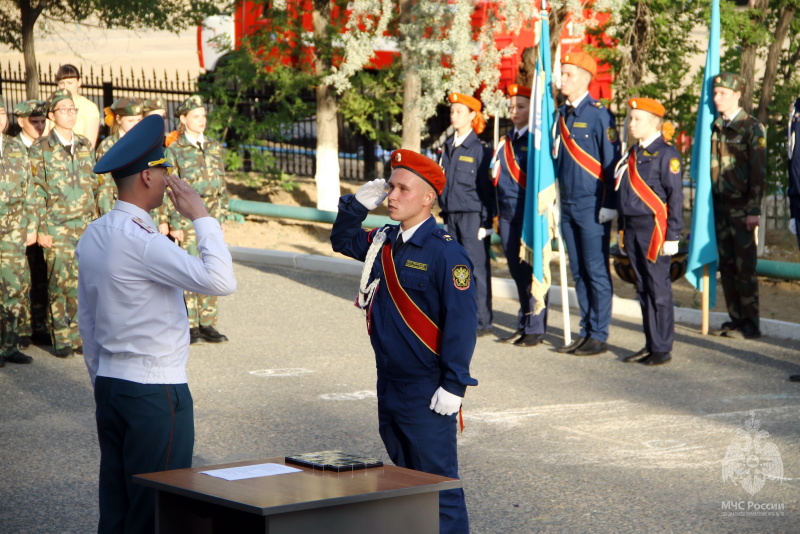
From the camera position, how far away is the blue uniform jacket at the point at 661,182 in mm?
8930

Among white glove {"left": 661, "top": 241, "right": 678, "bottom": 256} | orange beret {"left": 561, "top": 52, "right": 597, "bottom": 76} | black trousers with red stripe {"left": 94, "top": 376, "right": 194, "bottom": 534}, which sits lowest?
black trousers with red stripe {"left": 94, "top": 376, "right": 194, "bottom": 534}

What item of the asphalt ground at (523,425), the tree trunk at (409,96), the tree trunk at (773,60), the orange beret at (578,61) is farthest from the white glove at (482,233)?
the tree trunk at (773,60)

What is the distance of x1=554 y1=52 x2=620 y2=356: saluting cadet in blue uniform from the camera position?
30.6 feet

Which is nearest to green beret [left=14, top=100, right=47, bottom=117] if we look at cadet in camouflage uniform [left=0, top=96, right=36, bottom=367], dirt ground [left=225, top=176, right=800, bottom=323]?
cadet in camouflage uniform [left=0, top=96, right=36, bottom=367]

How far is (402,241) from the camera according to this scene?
4.71 meters

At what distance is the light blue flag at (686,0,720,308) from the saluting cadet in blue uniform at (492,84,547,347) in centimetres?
149

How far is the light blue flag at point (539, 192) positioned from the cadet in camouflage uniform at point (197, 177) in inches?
108

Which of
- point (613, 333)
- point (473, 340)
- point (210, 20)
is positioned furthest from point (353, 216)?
point (210, 20)

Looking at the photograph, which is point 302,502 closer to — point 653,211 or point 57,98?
point 653,211

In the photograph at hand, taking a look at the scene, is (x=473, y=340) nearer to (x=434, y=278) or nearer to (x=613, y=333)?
(x=434, y=278)

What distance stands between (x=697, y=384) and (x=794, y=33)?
21.3 feet

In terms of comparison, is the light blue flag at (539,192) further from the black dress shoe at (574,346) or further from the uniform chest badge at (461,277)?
the uniform chest badge at (461,277)

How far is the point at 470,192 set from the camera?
10023mm

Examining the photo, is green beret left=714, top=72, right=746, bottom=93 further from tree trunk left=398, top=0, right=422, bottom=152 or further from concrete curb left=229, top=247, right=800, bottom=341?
tree trunk left=398, top=0, right=422, bottom=152
